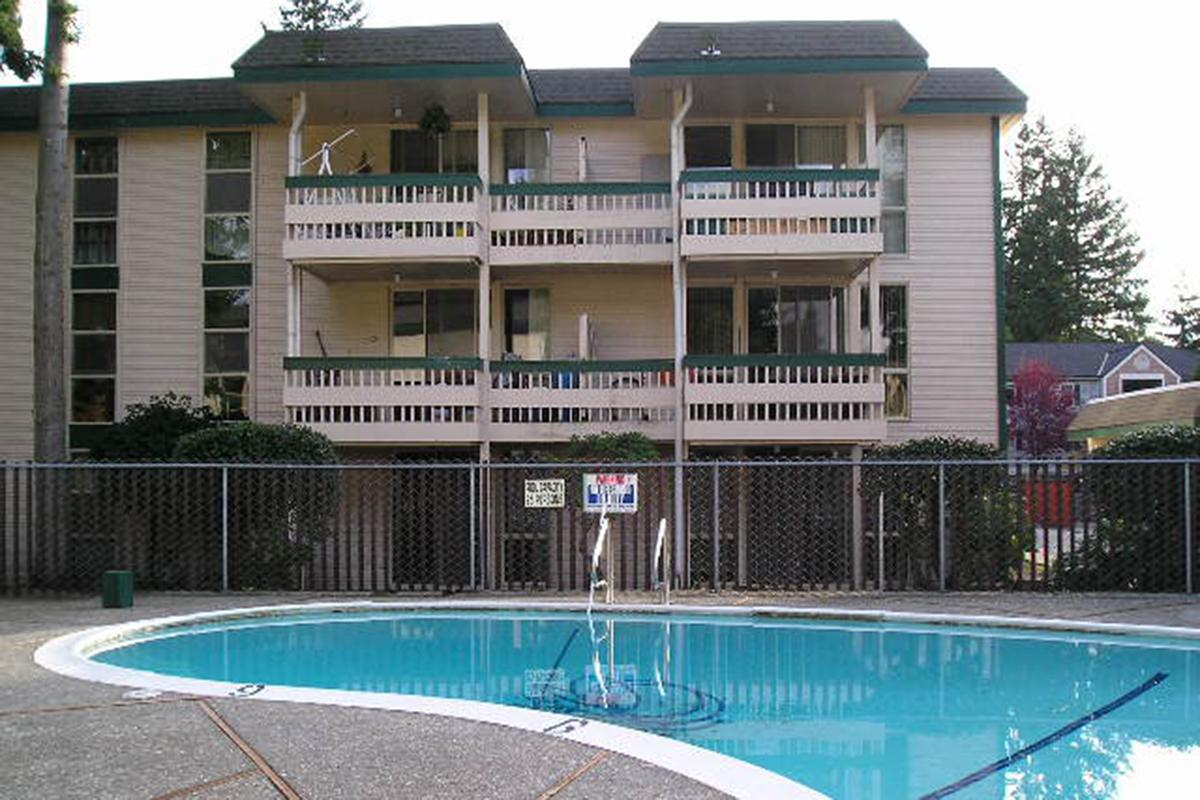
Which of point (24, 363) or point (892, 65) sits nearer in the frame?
point (892, 65)

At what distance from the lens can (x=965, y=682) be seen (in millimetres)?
10523

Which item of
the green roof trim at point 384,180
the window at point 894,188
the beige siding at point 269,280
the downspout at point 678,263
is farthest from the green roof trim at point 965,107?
the beige siding at point 269,280

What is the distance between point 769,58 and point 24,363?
15538 millimetres

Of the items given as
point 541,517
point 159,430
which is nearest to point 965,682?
point 541,517

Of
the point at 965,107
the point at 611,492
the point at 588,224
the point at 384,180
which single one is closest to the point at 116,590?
the point at 611,492

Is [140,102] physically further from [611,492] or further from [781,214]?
[611,492]

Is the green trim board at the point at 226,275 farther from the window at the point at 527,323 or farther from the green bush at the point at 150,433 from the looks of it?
the window at the point at 527,323

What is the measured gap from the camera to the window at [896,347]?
22.1m

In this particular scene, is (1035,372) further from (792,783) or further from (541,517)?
(792,783)

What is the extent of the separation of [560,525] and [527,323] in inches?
277

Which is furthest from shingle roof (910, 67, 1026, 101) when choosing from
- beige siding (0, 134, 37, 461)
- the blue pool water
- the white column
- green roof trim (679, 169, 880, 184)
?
beige siding (0, 134, 37, 461)

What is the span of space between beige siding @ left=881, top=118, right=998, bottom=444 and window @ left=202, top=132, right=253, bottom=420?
12505 mm

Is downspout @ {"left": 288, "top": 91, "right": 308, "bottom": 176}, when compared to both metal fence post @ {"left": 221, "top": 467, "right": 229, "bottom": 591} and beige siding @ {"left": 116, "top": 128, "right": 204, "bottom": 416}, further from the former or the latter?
metal fence post @ {"left": 221, "top": 467, "right": 229, "bottom": 591}

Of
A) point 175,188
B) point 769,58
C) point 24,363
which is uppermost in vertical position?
point 769,58
